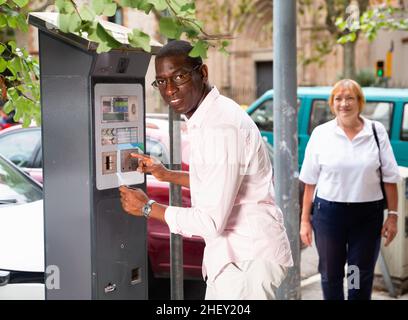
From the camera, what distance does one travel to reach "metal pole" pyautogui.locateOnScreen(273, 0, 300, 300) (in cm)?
432

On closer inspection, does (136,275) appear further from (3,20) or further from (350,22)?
(350,22)

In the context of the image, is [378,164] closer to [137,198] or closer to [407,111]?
[137,198]

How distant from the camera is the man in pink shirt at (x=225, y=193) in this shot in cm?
247

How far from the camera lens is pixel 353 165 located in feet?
13.6

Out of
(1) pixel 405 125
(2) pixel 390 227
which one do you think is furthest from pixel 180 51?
(1) pixel 405 125

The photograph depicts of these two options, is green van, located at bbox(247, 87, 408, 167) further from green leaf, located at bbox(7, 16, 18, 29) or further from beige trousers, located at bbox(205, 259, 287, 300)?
beige trousers, located at bbox(205, 259, 287, 300)

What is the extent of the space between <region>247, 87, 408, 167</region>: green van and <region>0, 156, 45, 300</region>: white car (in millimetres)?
5411

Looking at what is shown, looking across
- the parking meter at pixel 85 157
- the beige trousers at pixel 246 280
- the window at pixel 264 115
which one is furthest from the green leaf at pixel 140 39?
the window at pixel 264 115

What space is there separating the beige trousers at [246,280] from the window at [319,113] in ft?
23.2

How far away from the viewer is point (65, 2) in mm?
2488

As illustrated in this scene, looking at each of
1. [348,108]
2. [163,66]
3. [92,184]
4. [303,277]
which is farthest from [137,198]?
[303,277]

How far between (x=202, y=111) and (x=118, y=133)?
27.9 inches

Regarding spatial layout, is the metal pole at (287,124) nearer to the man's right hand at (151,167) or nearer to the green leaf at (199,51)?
the man's right hand at (151,167)

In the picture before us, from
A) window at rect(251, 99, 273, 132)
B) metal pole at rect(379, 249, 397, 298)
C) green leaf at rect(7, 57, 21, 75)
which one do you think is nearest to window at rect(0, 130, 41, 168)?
green leaf at rect(7, 57, 21, 75)
